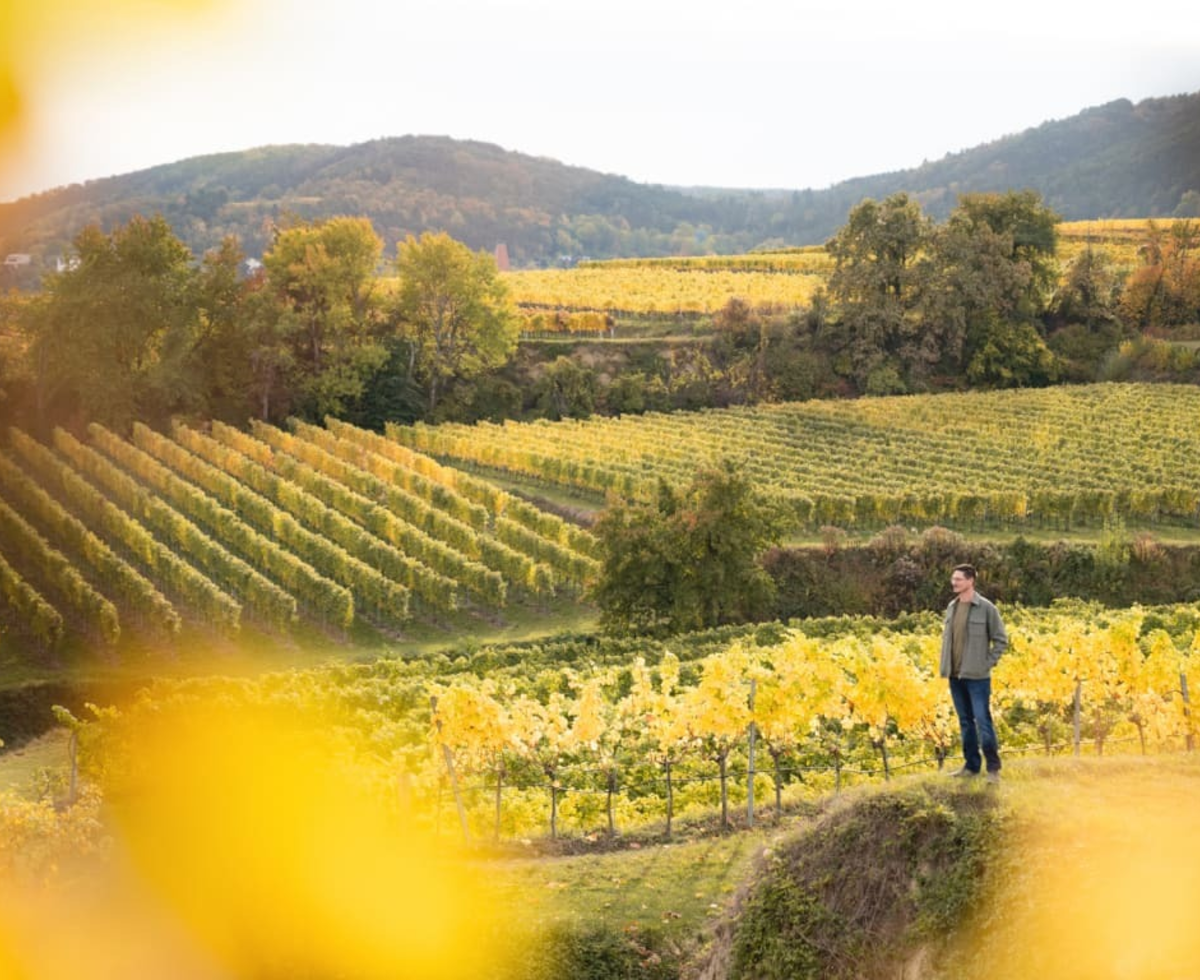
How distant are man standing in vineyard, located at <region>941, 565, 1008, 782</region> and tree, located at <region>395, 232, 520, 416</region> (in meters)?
51.7

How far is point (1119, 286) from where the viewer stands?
229 ft

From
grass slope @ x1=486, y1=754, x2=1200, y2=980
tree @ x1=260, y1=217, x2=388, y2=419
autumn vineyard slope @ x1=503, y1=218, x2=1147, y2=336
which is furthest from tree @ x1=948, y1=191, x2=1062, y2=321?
grass slope @ x1=486, y1=754, x2=1200, y2=980

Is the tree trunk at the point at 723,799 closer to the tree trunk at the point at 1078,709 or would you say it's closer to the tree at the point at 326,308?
the tree trunk at the point at 1078,709

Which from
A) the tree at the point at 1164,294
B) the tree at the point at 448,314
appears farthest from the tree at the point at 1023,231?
the tree at the point at 448,314

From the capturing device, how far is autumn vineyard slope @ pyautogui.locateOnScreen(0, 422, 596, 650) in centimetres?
3212

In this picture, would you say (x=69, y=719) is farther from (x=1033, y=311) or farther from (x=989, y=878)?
(x=1033, y=311)

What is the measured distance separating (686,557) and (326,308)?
35.9 m

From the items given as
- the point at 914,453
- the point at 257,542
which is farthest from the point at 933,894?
the point at 914,453

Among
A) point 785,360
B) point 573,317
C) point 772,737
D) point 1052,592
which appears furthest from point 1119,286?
point 772,737

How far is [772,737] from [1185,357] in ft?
177

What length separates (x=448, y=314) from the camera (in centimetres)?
6181

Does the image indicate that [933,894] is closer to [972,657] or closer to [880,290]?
[972,657]

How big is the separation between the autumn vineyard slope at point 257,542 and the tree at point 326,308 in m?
9.67

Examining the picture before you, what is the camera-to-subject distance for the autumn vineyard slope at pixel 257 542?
105 ft
